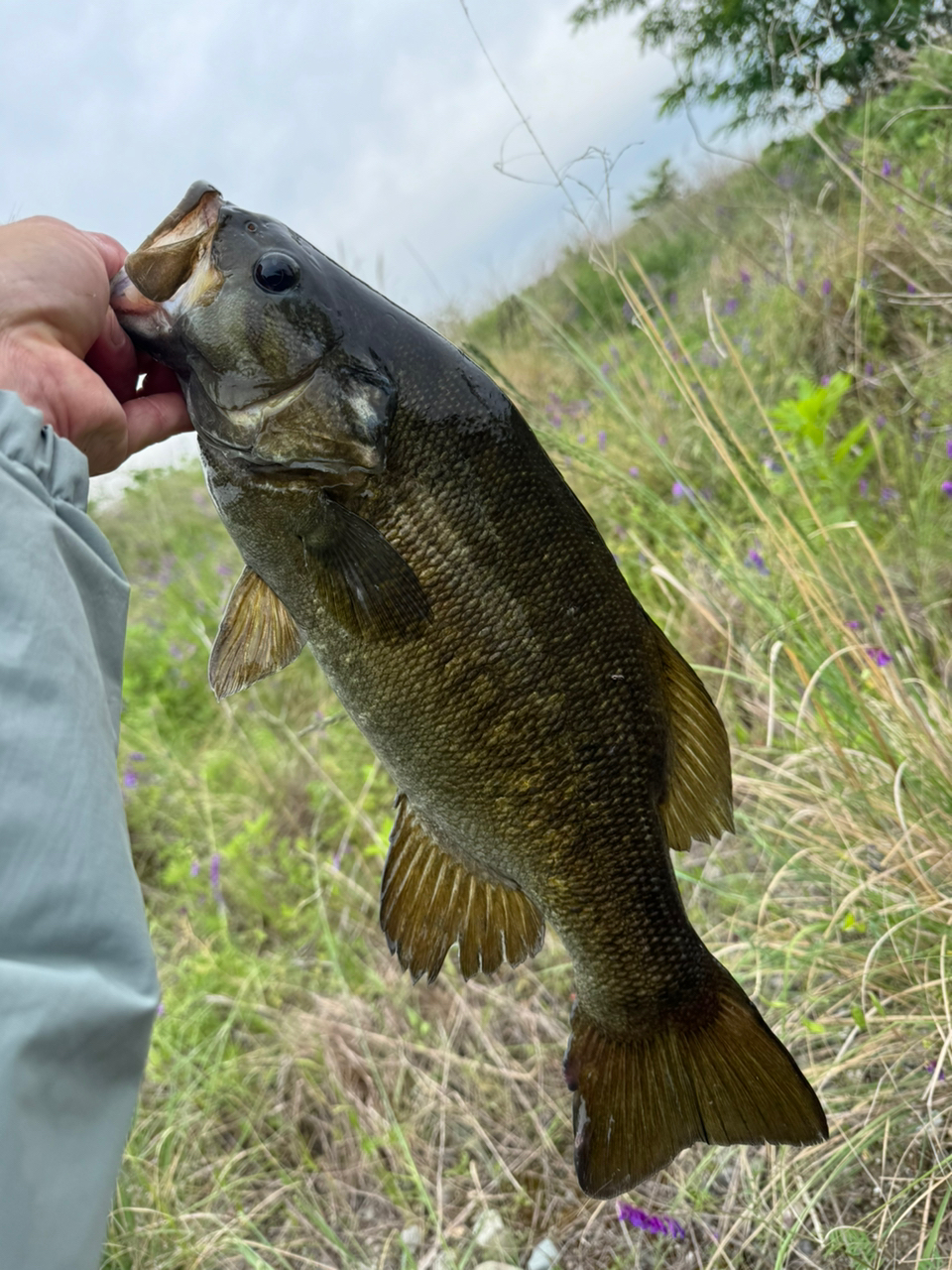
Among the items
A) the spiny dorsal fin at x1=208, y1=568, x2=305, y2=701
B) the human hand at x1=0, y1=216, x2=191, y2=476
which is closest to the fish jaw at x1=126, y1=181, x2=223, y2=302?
the human hand at x1=0, y1=216, x2=191, y2=476

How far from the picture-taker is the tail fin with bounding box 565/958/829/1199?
1243 millimetres

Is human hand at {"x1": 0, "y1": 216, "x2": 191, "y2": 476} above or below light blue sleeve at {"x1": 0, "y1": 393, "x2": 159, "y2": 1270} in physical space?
above

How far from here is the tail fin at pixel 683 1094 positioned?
1.24 m

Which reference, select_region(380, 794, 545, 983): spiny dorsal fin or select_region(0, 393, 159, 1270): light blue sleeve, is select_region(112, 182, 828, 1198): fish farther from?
select_region(0, 393, 159, 1270): light blue sleeve

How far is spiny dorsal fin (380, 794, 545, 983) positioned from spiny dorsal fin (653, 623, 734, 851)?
29 centimetres

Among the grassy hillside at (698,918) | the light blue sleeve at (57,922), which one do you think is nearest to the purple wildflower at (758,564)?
the grassy hillside at (698,918)

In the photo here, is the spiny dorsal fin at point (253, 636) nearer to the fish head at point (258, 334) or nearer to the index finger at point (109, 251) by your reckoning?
the fish head at point (258, 334)

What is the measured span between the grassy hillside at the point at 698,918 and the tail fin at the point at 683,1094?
56 centimetres

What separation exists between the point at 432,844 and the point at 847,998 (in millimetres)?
1235

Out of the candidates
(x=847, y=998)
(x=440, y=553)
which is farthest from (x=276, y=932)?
(x=440, y=553)

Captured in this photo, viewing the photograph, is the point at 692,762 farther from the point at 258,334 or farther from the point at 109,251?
the point at 109,251

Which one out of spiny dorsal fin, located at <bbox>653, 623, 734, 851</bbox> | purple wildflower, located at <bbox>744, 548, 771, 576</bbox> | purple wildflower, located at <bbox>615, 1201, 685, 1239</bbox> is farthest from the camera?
purple wildflower, located at <bbox>744, 548, 771, 576</bbox>

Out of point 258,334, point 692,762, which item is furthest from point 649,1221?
point 258,334

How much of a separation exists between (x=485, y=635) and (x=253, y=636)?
0.44 metres
